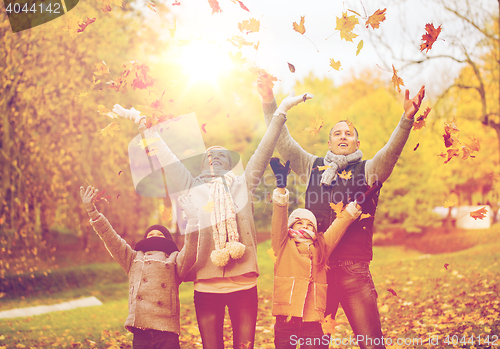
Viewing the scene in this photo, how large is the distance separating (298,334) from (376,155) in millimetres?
1465

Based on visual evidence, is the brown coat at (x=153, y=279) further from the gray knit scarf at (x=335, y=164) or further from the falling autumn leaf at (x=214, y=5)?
the falling autumn leaf at (x=214, y=5)

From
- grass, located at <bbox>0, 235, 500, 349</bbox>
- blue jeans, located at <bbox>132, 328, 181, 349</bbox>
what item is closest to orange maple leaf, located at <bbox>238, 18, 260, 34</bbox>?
blue jeans, located at <bbox>132, 328, 181, 349</bbox>

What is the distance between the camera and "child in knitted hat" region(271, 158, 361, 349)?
9.93 ft

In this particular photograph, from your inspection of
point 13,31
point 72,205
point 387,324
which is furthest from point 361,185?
→ point 72,205

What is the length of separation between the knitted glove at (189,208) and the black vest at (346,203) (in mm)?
909

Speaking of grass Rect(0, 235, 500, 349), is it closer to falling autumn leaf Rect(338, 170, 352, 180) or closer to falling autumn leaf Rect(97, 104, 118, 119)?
falling autumn leaf Rect(338, 170, 352, 180)

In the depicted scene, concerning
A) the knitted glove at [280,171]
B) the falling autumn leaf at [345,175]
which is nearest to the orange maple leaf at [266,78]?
the knitted glove at [280,171]

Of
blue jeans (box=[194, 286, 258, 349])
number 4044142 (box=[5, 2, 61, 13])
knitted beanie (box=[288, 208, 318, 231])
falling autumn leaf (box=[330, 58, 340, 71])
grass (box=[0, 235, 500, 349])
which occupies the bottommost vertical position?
grass (box=[0, 235, 500, 349])

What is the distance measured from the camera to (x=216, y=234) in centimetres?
317

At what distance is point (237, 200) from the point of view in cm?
327

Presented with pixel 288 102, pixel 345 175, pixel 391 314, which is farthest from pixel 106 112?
pixel 391 314

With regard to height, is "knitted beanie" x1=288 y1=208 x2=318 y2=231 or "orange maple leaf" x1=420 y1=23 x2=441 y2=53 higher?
"orange maple leaf" x1=420 y1=23 x2=441 y2=53

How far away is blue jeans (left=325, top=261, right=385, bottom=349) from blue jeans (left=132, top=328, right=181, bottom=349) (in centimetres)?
122

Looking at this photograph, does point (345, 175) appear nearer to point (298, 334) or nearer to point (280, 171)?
point (280, 171)
